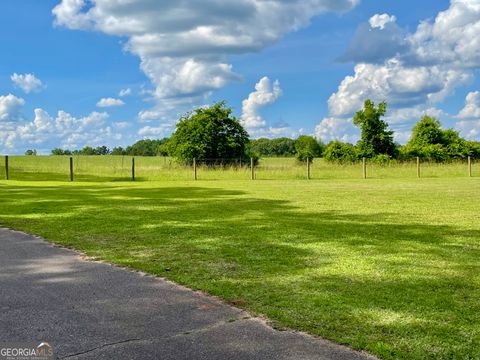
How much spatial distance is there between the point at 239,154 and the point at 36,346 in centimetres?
4097

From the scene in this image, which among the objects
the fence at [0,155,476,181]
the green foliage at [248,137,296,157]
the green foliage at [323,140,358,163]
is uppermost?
the green foliage at [248,137,296,157]

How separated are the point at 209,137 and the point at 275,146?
74053mm

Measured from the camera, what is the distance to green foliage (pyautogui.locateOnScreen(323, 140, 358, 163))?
151ft

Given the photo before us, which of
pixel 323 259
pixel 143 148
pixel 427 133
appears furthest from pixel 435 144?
pixel 143 148

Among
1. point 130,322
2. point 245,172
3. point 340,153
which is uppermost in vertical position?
point 340,153

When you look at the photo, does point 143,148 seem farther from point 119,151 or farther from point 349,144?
point 349,144

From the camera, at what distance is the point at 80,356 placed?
3471 millimetres

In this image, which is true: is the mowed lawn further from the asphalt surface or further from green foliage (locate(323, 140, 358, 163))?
green foliage (locate(323, 140, 358, 163))

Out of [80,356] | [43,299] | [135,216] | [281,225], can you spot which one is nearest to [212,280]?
[43,299]

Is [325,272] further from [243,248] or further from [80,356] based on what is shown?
[80,356]

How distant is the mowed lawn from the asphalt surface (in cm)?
30

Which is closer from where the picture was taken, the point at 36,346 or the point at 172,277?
the point at 36,346

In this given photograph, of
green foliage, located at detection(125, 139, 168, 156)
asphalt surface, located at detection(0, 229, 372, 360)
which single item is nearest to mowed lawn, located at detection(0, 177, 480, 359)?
asphalt surface, located at detection(0, 229, 372, 360)

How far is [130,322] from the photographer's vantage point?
4.17 metres
